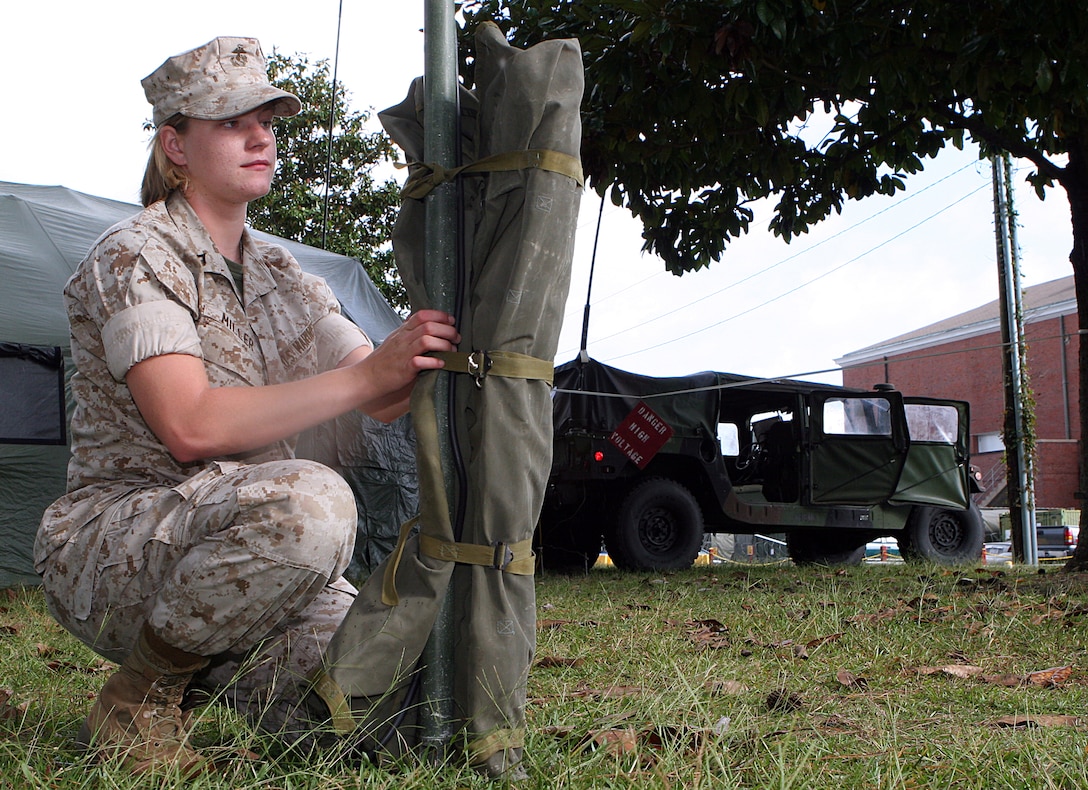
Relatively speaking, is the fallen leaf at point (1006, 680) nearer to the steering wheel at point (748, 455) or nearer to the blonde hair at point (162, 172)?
the blonde hair at point (162, 172)

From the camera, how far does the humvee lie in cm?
913

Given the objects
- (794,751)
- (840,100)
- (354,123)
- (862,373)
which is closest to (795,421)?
(840,100)

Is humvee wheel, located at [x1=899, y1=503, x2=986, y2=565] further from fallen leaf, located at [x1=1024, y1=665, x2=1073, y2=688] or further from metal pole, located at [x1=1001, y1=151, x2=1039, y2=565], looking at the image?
fallen leaf, located at [x1=1024, y1=665, x2=1073, y2=688]

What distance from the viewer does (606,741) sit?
6.66 ft

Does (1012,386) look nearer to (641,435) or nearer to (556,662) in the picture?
(641,435)

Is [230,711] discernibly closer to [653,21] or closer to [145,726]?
[145,726]

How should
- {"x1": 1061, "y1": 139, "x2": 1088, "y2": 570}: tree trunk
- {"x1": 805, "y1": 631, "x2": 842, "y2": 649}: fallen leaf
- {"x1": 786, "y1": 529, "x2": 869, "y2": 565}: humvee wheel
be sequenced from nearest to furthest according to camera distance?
{"x1": 805, "y1": 631, "x2": 842, "y2": 649}: fallen leaf, {"x1": 1061, "y1": 139, "x2": 1088, "y2": 570}: tree trunk, {"x1": 786, "y1": 529, "x2": 869, "y2": 565}: humvee wheel

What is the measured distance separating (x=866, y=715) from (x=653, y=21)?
447 centimetres

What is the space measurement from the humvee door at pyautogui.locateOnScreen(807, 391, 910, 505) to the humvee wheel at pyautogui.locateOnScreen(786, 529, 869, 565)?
1.16m

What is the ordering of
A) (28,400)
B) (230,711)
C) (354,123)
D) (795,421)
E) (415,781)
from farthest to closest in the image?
1. (354,123)
2. (795,421)
3. (28,400)
4. (230,711)
5. (415,781)

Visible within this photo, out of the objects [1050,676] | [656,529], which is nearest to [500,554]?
[1050,676]

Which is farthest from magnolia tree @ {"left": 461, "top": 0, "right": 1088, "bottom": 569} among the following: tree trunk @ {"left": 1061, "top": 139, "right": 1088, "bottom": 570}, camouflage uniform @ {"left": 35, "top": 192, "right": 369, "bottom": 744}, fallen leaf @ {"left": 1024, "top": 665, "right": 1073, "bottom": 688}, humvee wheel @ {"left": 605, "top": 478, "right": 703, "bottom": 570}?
camouflage uniform @ {"left": 35, "top": 192, "right": 369, "bottom": 744}

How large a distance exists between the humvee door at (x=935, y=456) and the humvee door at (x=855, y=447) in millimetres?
246

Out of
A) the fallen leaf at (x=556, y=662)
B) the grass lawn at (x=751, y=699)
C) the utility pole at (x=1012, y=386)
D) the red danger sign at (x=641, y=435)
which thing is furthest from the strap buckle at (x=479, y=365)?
the utility pole at (x=1012, y=386)
